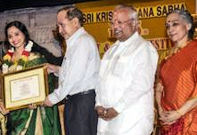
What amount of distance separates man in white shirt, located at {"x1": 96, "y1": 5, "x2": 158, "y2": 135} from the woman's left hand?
84 millimetres

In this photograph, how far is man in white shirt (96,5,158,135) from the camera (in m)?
3.26

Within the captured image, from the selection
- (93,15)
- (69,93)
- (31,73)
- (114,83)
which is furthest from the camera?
(93,15)

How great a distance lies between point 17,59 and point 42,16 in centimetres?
157

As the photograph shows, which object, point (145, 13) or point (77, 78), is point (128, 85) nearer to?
point (77, 78)

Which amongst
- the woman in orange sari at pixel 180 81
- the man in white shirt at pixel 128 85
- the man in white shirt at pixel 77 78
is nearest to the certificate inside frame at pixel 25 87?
the man in white shirt at pixel 77 78

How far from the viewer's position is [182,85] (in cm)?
332

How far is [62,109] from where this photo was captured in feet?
13.7

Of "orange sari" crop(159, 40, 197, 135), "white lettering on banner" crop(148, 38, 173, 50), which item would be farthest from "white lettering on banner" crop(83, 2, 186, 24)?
"orange sari" crop(159, 40, 197, 135)

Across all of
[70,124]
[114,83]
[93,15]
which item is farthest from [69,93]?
[93,15]

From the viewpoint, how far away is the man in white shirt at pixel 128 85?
3.26 metres

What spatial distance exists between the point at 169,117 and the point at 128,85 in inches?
13.2

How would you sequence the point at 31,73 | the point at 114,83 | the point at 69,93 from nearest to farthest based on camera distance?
the point at 114,83, the point at 69,93, the point at 31,73

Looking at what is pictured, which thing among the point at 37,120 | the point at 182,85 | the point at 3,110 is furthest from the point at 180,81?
the point at 3,110

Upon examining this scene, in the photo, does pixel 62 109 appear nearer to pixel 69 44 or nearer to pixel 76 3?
pixel 69 44
